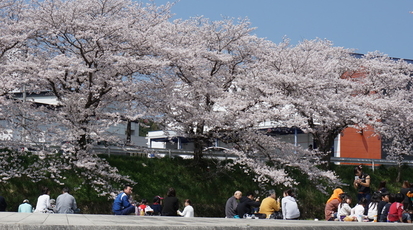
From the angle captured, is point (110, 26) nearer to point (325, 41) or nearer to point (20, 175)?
point (20, 175)

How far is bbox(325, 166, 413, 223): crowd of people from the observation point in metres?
13.0

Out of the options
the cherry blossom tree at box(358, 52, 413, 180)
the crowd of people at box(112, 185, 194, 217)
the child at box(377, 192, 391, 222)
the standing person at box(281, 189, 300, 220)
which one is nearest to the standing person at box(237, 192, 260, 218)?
the standing person at box(281, 189, 300, 220)

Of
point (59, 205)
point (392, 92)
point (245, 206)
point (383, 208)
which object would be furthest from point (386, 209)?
point (392, 92)

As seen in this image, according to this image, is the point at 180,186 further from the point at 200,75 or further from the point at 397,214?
the point at 397,214

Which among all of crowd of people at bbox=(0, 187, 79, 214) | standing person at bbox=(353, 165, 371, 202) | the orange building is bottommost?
crowd of people at bbox=(0, 187, 79, 214)

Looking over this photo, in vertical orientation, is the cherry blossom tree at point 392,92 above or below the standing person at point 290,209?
above

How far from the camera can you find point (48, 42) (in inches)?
849

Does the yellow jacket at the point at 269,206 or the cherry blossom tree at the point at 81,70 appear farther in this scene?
the cherry blossom tree at the point at 81,70

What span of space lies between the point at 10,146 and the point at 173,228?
45.3ft

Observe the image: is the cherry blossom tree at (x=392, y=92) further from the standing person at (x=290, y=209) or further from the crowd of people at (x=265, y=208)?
the standing person at (x=290, y=209)

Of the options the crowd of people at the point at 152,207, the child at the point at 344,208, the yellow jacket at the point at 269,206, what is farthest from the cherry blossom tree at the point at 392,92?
the crowd of people at the point at 152,207

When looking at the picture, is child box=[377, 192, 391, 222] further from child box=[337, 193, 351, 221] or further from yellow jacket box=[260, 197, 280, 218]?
yellow jacket box=[260, 197, 280, 218]

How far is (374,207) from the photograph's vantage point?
551 inches

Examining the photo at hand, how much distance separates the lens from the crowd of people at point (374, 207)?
12984mm
